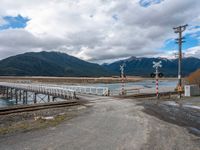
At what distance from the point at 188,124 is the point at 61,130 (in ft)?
22.7

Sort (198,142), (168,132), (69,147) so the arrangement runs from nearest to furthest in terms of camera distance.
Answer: (69,147), (198,142), (168,132)

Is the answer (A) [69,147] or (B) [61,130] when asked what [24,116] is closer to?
(B) [61,130]

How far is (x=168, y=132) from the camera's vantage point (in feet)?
33.0

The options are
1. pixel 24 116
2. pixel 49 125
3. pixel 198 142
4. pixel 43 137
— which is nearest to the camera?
pixel 198 142

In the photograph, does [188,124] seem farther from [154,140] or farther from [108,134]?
[108,134]

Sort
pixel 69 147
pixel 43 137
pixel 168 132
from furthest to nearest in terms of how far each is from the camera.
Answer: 1. pixel 168 132
2. pixel 43 137
3. pixel 69 147

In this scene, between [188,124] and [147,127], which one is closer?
[147,127]

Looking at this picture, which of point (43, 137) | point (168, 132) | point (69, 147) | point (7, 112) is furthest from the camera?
point (7, 112)

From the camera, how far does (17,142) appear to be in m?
8.75

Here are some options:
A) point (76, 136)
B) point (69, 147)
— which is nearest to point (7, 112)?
point (76, 136)

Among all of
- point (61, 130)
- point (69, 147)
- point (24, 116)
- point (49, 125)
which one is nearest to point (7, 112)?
point (24, 116)

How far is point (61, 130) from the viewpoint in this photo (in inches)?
418

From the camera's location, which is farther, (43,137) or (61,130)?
(61,130)

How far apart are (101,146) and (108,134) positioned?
1.73 meters
